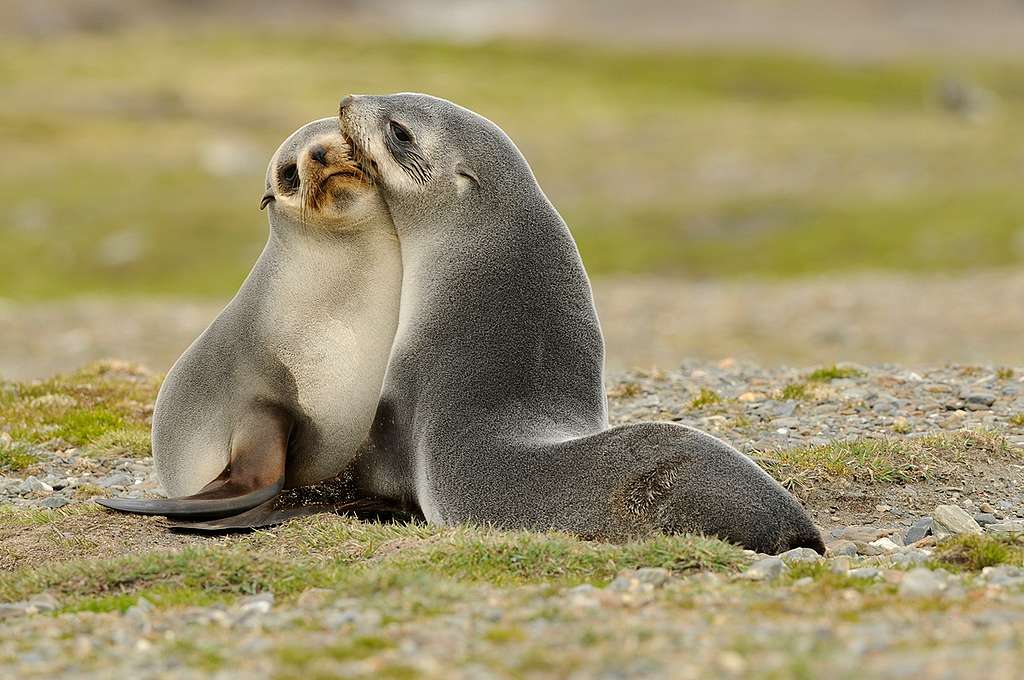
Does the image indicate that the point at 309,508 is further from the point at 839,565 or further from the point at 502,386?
the point at 839,565

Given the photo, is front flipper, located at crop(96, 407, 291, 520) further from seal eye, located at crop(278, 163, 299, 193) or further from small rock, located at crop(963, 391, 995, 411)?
small rock, located at crop(963, 391, 995, 411)

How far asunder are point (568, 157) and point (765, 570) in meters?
49.9

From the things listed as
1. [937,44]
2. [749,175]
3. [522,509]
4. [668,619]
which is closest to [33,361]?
[522,509]

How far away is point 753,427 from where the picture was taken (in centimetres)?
1212

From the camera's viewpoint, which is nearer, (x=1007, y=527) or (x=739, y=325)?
(x=1007, y=527)

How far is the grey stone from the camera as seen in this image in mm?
7340

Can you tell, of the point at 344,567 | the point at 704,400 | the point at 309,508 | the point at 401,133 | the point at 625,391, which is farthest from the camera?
the point at 625,391

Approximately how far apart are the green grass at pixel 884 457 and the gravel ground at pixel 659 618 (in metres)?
0.03

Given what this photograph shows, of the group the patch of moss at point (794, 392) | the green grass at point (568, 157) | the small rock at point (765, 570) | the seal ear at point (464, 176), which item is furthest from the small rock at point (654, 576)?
the green grass at point (568, 157)

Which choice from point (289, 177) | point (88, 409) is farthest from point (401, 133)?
point (88, 409)

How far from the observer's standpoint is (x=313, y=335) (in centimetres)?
1009

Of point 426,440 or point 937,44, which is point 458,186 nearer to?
point 426,440

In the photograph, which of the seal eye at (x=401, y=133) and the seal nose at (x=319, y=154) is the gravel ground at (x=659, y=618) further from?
the seal eye at (x=401, y=133)

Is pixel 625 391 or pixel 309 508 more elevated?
pixel 309 508
